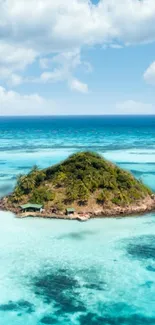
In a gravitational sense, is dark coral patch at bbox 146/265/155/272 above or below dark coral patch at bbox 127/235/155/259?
below

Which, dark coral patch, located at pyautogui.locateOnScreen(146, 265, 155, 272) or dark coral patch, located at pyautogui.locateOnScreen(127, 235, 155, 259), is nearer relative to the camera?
dark coral patch, located at pyautogui.locateOnScreen(146, 265, 155, 272)

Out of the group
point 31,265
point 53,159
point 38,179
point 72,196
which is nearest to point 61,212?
point 72,196

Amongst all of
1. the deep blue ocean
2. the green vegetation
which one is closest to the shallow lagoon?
the deep blue ocean

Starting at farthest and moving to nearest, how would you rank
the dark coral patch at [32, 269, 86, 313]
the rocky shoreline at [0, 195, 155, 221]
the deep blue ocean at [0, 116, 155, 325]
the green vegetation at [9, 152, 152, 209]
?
the green vegetation at [9, 152, 152, 209] < the rocky shoreline at [0, 195, 155, 221] < the dark coral patch at [32, 269, 86, 313] < the deep blue ocean at [0, 116, 155, 325]

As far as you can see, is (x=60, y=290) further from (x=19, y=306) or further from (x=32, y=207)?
(x=32, y=207)

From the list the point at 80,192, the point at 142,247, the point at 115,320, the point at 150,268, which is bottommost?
the point at 115,320

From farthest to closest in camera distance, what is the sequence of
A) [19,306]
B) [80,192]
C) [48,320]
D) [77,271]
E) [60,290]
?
[80,192] < [77,271] < [60,290] < [19,306] < [48,320]

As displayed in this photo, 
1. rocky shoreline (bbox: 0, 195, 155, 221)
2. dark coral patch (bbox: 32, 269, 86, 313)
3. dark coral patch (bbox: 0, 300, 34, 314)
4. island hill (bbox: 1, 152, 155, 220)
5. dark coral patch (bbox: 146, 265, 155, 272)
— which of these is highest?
island hill (bbox: 1, 152, 155, 220)

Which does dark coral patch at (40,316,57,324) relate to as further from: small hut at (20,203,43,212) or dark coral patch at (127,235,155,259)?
small hut at (20,203,43,212)

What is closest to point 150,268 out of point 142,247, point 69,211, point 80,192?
point 142,247
